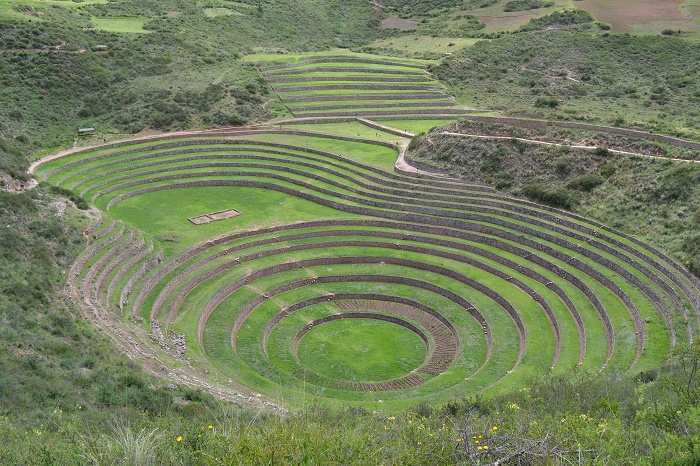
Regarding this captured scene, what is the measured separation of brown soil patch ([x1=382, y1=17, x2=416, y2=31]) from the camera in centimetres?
10000

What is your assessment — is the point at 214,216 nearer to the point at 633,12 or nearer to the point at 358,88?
the point at 358,88

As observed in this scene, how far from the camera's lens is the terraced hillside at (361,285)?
26750 mm

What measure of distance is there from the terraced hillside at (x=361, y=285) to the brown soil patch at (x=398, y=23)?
59.8m

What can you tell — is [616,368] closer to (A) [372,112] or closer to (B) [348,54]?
(A) [372,112]

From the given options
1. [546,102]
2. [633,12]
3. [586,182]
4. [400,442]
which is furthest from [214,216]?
[633,12]

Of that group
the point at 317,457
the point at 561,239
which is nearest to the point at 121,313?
the point at 317,457

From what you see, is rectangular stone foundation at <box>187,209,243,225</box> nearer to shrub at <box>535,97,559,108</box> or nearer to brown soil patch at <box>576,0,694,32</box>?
shrub at <box>535,97,559,108</box>

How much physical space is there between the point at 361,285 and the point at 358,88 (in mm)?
38619

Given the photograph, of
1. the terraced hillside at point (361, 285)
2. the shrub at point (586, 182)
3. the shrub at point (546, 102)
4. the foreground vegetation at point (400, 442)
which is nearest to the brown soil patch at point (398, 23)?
the shrub at point (546, 102)

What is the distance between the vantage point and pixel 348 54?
80.4 meters

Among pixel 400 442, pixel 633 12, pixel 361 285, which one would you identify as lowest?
pixel 361 285

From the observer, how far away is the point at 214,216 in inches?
1619

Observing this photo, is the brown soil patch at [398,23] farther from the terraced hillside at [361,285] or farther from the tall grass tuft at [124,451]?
the tall grass tuft at [124,451]

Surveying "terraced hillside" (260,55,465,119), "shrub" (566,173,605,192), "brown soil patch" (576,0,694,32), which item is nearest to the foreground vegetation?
"shrub" (566,173,605,192)
